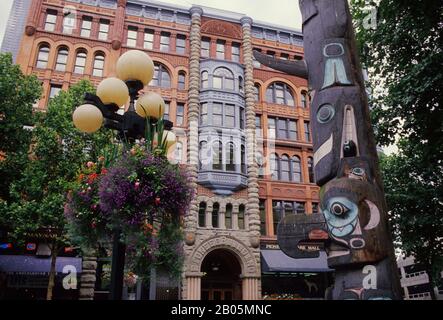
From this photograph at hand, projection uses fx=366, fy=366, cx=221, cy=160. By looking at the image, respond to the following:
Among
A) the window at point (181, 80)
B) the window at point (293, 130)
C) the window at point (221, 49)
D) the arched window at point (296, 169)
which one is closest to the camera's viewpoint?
the arched window at point (296, 169)

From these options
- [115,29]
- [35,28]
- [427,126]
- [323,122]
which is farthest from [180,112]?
[323,122]

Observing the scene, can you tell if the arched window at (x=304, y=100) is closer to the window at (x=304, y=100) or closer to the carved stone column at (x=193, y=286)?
the window at (x=304, y=100)

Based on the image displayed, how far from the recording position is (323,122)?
608cm

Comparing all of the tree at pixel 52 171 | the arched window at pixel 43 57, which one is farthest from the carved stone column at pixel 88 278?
the arched window at pixel 43 57

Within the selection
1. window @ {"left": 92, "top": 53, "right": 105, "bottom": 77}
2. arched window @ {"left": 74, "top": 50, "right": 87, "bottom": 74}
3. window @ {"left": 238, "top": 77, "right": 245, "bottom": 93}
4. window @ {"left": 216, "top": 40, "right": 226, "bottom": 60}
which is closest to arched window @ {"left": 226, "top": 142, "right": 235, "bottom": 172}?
window @ {"left": 238, "top": 77, "right": 245, "bottom": 93}

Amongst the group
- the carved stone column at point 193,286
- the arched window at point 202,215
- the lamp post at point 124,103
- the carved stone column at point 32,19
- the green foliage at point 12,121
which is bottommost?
the carved stone column at point 193,286

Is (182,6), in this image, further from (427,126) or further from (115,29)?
(427,126)

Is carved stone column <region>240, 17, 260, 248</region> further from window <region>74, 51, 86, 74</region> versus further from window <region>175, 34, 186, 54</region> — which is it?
window <region>74, 51, 86, 74</region>

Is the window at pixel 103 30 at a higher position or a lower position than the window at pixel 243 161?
higher

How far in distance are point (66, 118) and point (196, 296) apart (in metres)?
11.4

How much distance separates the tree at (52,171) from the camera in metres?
14.9

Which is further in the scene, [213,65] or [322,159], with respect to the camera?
[213,65]

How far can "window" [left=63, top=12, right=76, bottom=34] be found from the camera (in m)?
24.7

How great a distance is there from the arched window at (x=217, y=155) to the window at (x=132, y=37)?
938 centimetres
